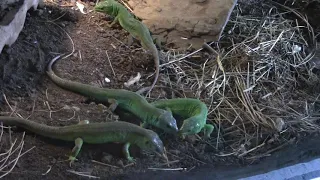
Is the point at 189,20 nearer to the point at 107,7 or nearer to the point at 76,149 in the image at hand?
the point at 107,7

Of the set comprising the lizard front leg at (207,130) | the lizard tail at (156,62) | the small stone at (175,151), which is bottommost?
the lizard front leg at (207,130)

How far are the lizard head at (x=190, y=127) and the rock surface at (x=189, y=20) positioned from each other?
56.0 inches

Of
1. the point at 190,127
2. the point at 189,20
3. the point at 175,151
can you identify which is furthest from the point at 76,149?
the point at 189,20

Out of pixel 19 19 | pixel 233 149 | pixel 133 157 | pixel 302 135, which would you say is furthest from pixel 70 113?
pixel 302 135

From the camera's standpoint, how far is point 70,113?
12.4ft

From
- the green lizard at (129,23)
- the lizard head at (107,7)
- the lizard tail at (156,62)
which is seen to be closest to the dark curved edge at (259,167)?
the lizard tail at (156,62)

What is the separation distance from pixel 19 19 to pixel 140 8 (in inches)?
64.7

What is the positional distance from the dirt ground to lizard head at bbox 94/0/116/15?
0.28 feet

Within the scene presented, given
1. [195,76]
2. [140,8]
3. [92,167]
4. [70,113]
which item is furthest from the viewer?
[140,8]

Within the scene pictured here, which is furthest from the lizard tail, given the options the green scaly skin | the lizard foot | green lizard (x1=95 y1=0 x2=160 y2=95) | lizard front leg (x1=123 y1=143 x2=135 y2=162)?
the lizard foot

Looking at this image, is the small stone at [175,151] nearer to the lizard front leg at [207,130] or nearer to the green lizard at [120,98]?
the green lizard at [120,98]

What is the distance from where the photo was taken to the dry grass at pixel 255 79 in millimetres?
4199

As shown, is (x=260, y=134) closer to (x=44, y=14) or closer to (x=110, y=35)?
(x=110, y=35)

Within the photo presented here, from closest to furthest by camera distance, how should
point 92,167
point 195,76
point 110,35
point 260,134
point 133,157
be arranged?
point 92,167 < point 133,157 < point 260,134 < point 195,76 < point 110,35
